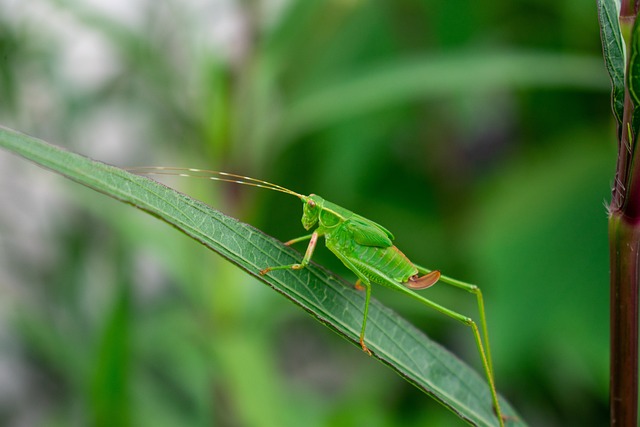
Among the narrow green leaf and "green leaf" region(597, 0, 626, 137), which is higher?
"green leaf" region(597, 0, 626, 137)

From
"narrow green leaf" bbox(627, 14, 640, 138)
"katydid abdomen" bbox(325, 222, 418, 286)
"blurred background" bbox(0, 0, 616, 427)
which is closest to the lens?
"narrow green leaf" bbox(627, 14, 640, 138)

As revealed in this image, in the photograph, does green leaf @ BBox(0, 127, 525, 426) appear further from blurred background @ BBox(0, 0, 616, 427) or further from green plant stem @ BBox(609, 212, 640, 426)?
blurred background @ BBox(0, 0, 616, 427)

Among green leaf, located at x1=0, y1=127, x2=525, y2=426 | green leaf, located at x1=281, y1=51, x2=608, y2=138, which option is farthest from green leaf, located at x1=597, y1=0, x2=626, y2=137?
green leaf, located at x1=281, y1=51, x2=608, y2=138

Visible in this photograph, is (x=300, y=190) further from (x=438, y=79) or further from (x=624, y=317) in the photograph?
(x=624, y=317)

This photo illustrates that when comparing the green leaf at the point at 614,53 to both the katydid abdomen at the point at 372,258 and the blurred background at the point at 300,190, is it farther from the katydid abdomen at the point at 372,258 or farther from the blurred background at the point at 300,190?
the blurred background at the point at 300,190

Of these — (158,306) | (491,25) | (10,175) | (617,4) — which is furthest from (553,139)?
(10,175)

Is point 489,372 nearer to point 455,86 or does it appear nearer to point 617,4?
point 617,4

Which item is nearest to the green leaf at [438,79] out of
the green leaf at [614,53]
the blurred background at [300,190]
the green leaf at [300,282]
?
the blurred background at [300,190]

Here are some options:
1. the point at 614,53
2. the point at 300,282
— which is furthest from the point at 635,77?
the point at 300,282
